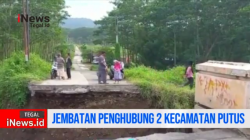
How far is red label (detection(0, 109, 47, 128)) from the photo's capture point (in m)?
9.79

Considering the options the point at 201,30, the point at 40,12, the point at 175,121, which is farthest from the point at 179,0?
the point at 175,121

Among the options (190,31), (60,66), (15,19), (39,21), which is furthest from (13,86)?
(190,31)

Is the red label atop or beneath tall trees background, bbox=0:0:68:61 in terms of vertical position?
beneath

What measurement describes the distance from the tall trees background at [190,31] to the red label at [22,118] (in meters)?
19.1

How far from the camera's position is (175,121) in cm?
718

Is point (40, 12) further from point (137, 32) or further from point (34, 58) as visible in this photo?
point (137, 32)

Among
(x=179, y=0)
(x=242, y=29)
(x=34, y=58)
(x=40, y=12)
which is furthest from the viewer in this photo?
(x=179, y=0)

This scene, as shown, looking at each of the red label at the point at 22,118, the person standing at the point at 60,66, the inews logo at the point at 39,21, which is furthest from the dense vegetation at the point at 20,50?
the red label at the point at 22,118

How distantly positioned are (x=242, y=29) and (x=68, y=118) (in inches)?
830

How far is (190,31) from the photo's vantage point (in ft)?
90.5

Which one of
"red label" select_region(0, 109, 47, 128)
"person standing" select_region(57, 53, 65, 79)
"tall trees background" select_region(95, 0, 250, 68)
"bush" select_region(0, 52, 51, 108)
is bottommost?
"red label" select_region(0, 109, 47, 128)

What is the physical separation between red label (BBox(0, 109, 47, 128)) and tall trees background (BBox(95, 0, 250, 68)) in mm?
19075

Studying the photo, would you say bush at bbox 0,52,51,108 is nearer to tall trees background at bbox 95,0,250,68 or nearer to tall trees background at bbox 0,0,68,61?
tall trees background at bbox 0,0,68,61

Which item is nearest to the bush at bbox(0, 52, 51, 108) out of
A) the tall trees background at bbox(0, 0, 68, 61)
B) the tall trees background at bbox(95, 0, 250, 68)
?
the tall trees background at bbox(0, 0, 68, 61)
